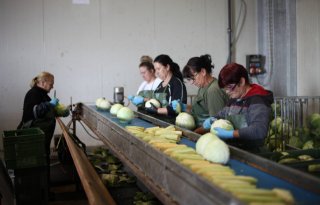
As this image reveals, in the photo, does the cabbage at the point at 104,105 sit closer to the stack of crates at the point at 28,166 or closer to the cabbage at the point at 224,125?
the stack of crates at the point at 28,166

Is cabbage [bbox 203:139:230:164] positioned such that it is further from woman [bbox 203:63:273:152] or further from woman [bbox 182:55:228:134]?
woman [bbox 182:55:228:134]

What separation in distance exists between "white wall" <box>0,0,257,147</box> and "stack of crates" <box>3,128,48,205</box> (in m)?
2.23

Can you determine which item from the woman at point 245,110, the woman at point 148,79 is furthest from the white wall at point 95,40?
the woman at point 245,110

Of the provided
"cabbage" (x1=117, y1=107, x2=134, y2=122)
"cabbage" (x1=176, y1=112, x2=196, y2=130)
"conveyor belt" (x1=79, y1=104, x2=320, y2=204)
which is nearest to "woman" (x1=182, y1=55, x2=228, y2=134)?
"cabbage" (x1=176, y1=112, x2=196, y2=130)

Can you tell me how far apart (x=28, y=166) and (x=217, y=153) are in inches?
112

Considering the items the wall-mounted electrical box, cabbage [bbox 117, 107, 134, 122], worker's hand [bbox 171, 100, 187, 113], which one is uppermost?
the wall-mounted electrical box

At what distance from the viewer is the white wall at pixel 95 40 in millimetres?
5660

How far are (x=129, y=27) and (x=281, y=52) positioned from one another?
110 inches

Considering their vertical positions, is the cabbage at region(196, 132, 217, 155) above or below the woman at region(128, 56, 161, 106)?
below

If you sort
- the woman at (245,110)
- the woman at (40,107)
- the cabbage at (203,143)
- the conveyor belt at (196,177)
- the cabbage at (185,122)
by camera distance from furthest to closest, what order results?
the woman at (40,107), the cabbage at (185,122), the woman at (245,110), the cabbage at (203,143), the conveyor belt at (196,177)

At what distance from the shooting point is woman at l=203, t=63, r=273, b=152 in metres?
2.09

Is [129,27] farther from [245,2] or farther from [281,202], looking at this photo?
[281,202]

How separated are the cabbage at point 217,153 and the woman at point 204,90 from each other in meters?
1.23

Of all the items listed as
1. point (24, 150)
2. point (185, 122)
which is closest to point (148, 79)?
point (24, 150)
